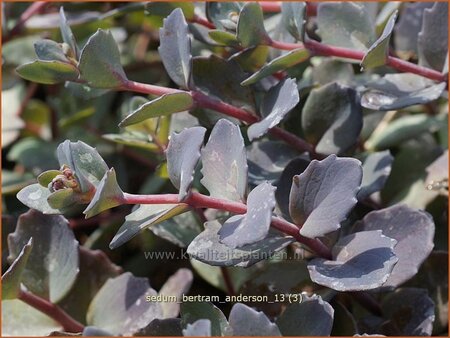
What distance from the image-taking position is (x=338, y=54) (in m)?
0.84

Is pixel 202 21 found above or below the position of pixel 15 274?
above

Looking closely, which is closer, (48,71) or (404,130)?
(48,71)

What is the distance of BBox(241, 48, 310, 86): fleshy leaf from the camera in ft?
2.49

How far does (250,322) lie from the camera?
0.58 m

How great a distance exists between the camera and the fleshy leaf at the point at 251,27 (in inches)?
29.9

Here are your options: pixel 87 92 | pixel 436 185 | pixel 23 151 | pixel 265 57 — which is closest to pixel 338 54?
pixel 265 57

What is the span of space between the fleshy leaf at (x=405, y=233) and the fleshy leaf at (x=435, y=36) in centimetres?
22

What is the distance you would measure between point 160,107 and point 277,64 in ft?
0.45

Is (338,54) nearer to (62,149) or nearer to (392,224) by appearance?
(392,224)


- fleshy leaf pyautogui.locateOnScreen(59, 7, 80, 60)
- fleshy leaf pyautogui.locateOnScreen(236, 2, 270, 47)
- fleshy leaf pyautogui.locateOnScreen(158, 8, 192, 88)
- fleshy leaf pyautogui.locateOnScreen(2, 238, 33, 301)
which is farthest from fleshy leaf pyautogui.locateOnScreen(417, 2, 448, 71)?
fleshy leaf pyautogui.locateOnScreen(2, 238, 33, 301)

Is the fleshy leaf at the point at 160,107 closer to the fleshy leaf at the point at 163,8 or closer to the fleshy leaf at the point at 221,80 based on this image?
the fleshy leaf at the point at 221,80

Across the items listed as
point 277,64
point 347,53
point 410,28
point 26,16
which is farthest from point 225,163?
point 26,16

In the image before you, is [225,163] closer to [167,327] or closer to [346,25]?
[167,327]

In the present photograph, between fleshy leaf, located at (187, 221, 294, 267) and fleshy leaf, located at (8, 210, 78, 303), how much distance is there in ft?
0.65
